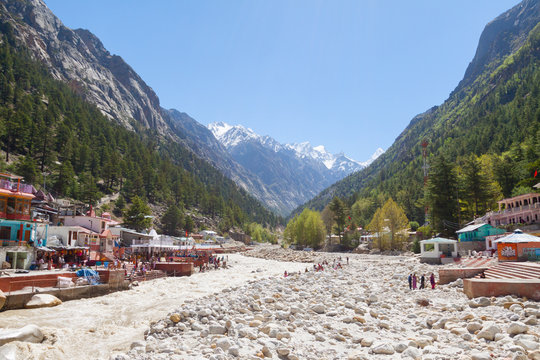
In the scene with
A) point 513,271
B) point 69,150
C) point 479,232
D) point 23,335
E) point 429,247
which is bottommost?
point 23,335

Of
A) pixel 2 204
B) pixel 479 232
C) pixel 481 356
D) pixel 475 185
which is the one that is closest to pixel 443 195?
pixel 475 185

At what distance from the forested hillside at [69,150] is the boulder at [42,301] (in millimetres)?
64762

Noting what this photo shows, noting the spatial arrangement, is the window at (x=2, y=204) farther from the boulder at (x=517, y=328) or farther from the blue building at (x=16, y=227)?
the boulder at (x=517, y=328)

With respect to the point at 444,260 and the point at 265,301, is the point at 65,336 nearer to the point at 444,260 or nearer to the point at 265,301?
the point at 265,301

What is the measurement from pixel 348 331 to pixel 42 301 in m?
18.4

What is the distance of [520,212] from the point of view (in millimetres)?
42344

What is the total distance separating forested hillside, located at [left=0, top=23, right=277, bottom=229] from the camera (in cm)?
8275

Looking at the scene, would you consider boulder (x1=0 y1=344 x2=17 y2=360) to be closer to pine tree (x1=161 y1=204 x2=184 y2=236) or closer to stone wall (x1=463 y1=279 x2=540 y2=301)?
stone wall (x1=463 y1=279 x2=540 y2=301)

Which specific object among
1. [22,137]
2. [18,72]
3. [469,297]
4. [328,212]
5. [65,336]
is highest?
[18,72]

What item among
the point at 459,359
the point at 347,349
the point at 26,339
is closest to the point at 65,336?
the point at 26,339

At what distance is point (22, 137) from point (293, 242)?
83.0 metres

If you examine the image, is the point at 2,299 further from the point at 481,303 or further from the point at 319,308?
the point at 481,303

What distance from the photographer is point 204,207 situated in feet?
479

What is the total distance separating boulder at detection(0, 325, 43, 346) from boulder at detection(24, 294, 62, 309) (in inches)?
304
